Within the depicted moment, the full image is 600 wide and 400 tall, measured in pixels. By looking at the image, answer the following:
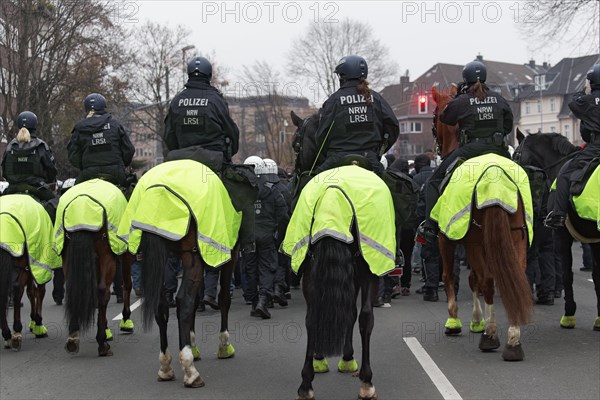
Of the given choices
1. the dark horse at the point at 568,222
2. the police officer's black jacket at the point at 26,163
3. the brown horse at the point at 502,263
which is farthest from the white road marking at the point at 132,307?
the dark horse at the point at 568,222

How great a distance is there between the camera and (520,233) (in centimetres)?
787

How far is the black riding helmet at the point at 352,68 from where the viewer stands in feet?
24.3

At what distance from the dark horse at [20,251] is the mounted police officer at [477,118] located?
453cm

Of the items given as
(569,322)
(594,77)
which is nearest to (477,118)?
(594,77)

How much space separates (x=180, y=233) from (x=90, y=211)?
6.85ft

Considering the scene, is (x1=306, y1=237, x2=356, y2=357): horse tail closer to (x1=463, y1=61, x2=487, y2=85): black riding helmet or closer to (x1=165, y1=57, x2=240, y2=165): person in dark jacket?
(x1=165, y1=57, x2=240, y2=165): person in dark jacket

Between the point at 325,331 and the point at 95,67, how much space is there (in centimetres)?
3099

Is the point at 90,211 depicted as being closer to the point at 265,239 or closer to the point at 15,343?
the point at 15,343

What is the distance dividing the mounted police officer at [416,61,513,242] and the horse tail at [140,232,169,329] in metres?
3.21

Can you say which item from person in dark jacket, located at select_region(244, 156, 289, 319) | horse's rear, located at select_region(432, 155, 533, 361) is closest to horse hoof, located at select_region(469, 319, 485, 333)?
horse's rear, located at select_region(432, 155, 533, 361)

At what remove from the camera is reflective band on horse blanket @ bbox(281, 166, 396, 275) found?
6.30 meters

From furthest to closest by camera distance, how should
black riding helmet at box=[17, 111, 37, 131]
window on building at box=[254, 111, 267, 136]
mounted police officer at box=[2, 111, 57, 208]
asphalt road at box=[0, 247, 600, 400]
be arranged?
Result: window on building at box=[254, 111, 267, 136] < black riding helmet at box=[17, 111, 37, 131] < mounted police officer at box=[2, 111, 57, 208] < asphalt road at box=[0, 247, 600, 400]

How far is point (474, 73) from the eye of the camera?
8.76m

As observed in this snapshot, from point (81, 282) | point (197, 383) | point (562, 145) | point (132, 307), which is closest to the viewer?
point (197, 383)
